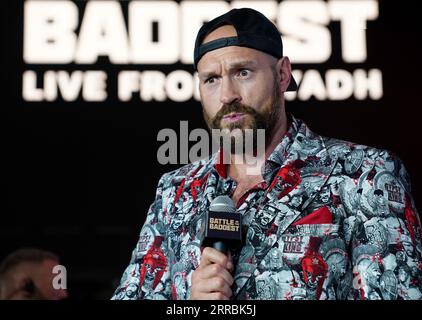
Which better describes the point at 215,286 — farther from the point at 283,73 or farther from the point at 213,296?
the point at 283,73

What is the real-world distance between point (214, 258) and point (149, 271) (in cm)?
41

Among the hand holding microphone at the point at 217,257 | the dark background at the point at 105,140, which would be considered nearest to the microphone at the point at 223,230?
the hand holding microphone at the point at 217,257

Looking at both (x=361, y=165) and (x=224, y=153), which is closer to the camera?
(x=361, y=165)

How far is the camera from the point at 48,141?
491cm

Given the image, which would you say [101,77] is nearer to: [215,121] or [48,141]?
[48,141]

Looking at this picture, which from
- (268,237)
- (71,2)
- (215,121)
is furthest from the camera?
(71,2)

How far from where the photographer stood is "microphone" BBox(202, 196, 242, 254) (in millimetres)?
1934

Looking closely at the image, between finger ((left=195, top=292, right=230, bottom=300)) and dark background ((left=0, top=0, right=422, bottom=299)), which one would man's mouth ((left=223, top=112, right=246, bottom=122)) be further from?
dark background ((left=0, top=0, right=422, bottom=299))

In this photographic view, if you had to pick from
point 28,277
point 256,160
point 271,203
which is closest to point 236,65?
point 256,160

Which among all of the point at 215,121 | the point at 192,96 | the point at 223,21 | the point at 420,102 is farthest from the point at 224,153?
the point at 420,102

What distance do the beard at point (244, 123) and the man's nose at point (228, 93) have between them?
13 millimetres

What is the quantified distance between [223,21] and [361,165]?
0.61 metres

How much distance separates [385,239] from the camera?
80.2 inches

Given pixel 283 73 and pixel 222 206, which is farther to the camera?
pixel 283 73
